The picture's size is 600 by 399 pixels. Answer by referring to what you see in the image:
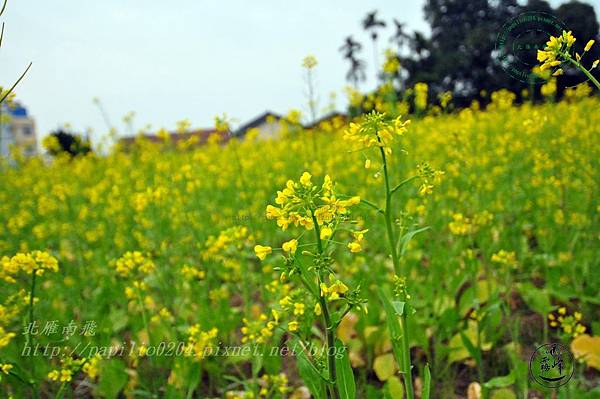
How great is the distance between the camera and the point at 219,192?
5.80m

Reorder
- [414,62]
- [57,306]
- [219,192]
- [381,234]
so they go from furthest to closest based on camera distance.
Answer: [414,62], [219,192], [381,234], [57,306]

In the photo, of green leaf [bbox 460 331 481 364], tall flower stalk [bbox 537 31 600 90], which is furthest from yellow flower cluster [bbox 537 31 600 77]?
green leaf [bbox 460 331 481 364]

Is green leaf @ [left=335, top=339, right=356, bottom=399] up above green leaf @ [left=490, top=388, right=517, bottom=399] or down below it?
above

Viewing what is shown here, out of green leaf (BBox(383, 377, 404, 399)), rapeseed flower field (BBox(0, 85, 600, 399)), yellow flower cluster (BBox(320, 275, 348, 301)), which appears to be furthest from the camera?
green leaf (BBox(383, 377, 404, 399))

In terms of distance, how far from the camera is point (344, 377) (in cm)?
122

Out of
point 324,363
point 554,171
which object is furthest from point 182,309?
point 554,171

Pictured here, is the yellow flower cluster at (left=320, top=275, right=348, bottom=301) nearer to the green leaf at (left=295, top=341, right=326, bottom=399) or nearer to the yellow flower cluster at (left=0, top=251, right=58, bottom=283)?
the green leaf at (left=295, top=341, right=326, bottom=399)

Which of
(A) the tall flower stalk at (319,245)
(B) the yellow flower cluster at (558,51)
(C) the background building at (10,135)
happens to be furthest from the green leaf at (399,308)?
(C) the background building at (10,135)

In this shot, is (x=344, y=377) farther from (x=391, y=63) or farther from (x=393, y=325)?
(x=391, y=63)

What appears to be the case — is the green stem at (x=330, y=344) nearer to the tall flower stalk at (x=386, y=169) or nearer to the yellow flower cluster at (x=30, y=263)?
the tall flower stalk at (x=386, y=169)

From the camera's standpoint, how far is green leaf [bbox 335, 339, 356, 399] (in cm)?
121

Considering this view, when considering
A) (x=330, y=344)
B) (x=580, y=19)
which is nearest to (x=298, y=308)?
(x=330, y=344)

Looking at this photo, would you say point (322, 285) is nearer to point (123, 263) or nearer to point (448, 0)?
point (123, 263)

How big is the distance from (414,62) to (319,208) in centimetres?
1028
